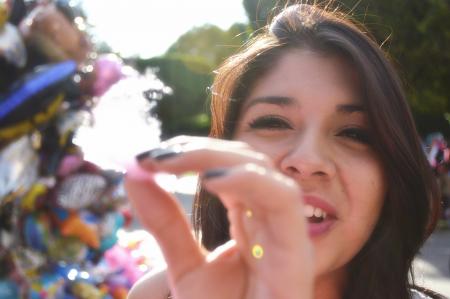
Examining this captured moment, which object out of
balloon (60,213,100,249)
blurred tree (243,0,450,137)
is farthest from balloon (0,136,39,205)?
blurred tree (243,0,450,137)

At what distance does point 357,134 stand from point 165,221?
1.95 feet

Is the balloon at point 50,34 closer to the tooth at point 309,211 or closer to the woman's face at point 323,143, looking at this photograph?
the woman's face at point 323,143

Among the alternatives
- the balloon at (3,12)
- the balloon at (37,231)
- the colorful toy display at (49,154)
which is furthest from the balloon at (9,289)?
the balloon at (3,12)

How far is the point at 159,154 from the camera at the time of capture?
847 mm

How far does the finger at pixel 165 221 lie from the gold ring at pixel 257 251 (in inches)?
4.7

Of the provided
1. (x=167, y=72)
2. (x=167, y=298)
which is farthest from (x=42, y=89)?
(x=167, y=72)

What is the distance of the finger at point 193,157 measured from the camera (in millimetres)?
841

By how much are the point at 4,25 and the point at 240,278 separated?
844mm

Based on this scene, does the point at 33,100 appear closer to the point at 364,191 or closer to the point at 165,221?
the point at 165,221

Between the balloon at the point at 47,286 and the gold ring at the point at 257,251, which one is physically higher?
the gold ring at the point at 257,251

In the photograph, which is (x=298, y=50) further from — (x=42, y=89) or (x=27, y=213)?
(x=27, y=213)

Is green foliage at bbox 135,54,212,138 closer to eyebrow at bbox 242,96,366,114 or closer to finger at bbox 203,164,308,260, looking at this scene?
eyebrow at bbox 242,96,366,114

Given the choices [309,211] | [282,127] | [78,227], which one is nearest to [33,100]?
[78,227]

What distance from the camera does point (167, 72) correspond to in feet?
79.4
